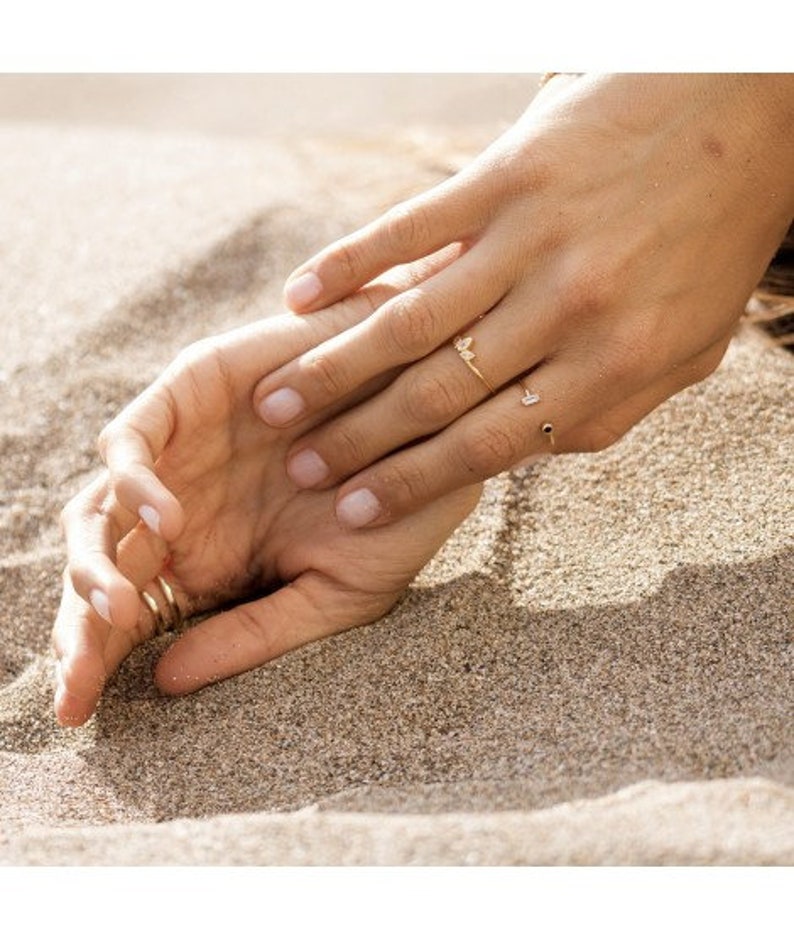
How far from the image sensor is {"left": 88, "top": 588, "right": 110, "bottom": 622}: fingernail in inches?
50.4

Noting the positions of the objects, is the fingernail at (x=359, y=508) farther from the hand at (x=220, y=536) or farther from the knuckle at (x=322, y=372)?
the knuckle at (x=322, y=372)

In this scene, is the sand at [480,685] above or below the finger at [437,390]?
below

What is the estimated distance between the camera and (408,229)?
155 centimetres

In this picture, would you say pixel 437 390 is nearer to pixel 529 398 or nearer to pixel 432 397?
pixel 432 397

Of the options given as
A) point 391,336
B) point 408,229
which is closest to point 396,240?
point 408,229

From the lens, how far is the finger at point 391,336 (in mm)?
1523

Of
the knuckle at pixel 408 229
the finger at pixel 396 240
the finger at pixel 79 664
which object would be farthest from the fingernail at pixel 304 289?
the finger at pixel 79 664

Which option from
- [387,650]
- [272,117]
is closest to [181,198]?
[272,117]

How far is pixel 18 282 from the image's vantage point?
95.1 inches

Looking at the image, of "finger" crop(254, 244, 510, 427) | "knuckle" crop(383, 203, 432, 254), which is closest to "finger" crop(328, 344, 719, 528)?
"finger" crop(254, 244, 510, 427)

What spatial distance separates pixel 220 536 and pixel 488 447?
14.8 inches

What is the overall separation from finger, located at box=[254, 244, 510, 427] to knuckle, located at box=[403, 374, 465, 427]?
4cm
